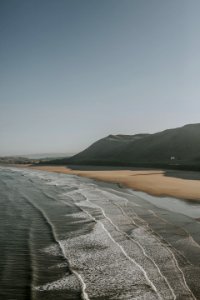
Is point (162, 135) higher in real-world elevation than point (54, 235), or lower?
higher

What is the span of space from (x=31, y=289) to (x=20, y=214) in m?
8.98

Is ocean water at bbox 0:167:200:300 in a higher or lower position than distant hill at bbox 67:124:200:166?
lower

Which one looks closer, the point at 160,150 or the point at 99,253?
the point at 99,253

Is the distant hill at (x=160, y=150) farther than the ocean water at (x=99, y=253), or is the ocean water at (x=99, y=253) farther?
the distant hill at (x=160, y=150)

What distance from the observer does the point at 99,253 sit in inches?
394

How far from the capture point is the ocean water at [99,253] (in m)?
7.33

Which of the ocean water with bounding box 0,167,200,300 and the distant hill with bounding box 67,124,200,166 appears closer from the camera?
the ocean water with bounding box 0,167,200,300

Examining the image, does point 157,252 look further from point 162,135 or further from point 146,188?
point 162,135

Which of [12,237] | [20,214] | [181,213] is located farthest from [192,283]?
[20,214]

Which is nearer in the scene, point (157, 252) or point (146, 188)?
point (157, 252)

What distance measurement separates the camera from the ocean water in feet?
24.1

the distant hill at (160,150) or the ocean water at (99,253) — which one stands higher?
the distant hill at (160,150)

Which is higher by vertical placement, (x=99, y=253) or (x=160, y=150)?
(x=160, y=150)

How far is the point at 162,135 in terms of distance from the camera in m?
99.7
